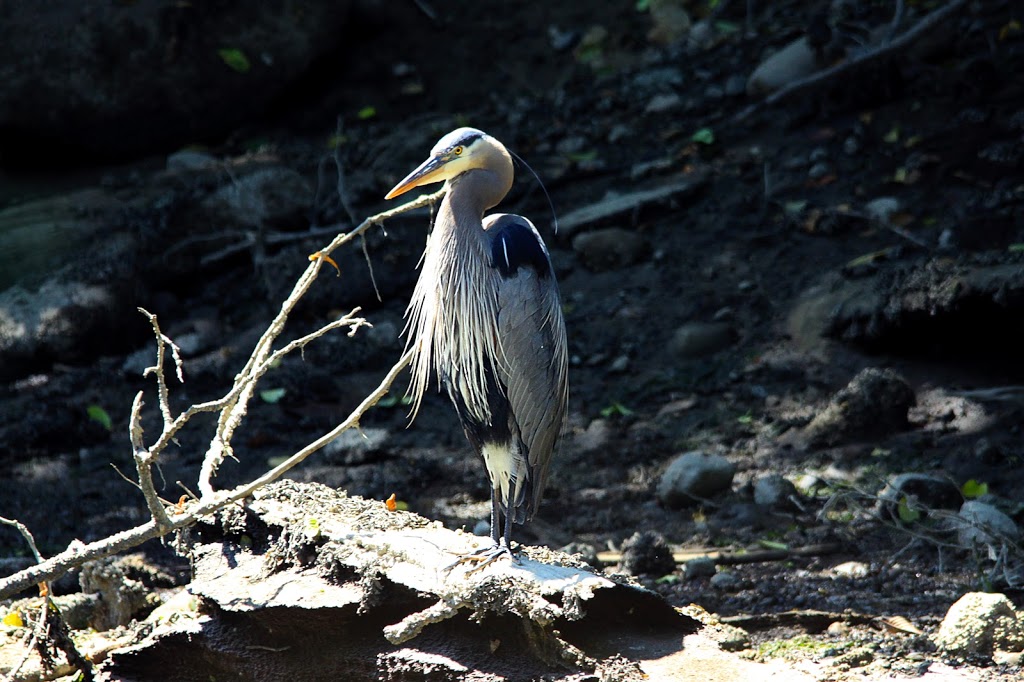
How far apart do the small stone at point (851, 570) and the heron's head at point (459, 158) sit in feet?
7.18

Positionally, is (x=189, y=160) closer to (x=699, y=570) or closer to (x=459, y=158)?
(x=459, y=158)

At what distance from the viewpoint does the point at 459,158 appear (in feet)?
13.9

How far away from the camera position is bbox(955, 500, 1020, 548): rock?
467 centimetres

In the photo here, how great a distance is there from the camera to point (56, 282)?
25.8 ft

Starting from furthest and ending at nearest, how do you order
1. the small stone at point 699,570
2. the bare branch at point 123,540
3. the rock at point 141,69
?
the rock at point 141,69 < the small stone at point 699,570 < the bare branch at point 123,540

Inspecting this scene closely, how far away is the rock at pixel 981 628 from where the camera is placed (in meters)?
3.90

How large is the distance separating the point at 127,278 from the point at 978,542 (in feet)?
18.3

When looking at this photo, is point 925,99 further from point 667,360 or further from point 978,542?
point 978,542

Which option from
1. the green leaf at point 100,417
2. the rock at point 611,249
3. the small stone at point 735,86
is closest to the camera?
the green leaf at point 100,417

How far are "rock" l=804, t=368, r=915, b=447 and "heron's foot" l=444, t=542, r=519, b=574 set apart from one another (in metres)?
2.68

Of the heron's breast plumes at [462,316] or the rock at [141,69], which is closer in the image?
the heron's breast plumes at [462,316]

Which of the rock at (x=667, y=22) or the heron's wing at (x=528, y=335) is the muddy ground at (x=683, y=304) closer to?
the rock at (x=667, y=22)

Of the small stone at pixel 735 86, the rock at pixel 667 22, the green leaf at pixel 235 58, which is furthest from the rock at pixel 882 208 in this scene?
the green leaf at pixel 235 58

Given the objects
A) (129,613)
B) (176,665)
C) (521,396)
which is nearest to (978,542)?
(521,396)
